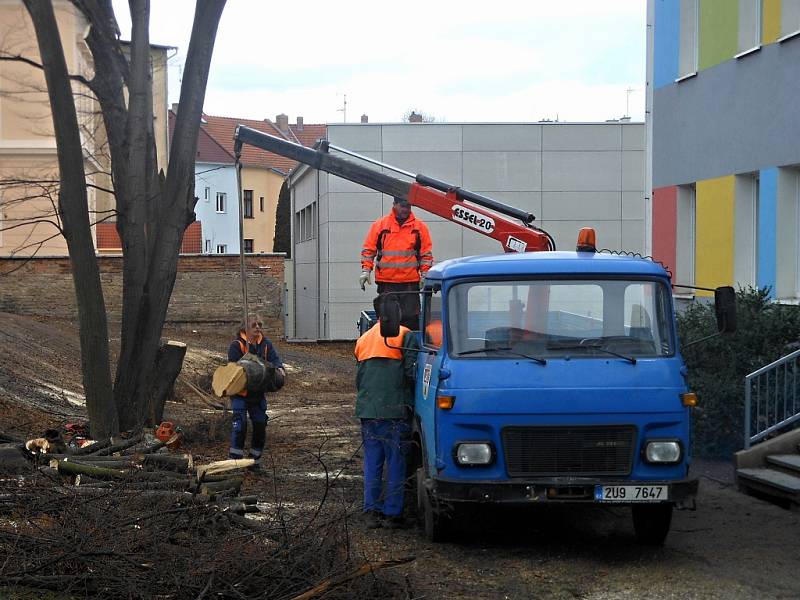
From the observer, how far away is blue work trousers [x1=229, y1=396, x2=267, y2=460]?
12.0 metres

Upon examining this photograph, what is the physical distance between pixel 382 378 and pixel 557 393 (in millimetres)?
1815

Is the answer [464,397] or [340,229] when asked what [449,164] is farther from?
[464,397]

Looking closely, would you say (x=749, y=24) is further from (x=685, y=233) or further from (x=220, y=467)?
(x=220, y=467)

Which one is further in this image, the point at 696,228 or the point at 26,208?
the point at 26,208

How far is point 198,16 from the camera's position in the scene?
1327cm

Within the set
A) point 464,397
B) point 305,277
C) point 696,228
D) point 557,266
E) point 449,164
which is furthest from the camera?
point 305,277

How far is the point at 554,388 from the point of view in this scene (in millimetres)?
8125

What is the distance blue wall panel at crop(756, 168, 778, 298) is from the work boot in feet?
22.5

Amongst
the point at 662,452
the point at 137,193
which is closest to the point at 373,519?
the point at 662,452

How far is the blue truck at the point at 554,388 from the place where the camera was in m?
8.09

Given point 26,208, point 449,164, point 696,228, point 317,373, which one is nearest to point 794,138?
point 696,228

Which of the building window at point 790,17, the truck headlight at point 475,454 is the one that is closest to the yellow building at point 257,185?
the building window at point 790,17

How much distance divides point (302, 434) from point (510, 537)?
671 cm

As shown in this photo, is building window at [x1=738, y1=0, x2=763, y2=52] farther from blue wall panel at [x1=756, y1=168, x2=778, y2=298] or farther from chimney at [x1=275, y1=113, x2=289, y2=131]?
chimney at [x1=275, y1=113, x2=289, y2=131]
